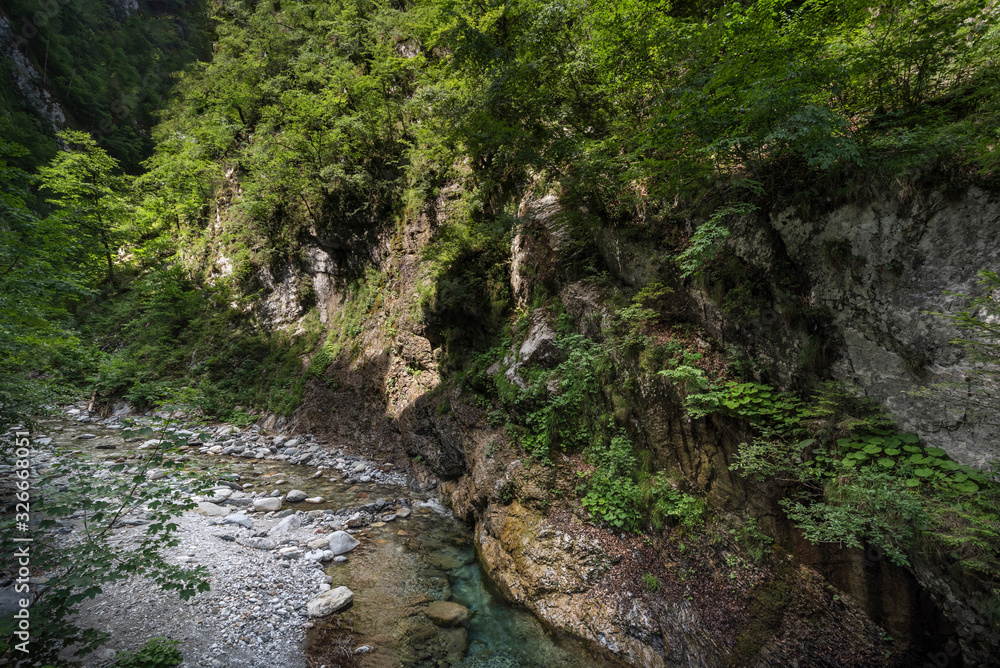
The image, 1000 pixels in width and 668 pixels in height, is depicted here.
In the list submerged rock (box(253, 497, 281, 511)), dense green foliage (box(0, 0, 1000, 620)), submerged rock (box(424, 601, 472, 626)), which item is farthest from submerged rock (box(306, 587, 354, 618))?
submerged rock (box(253, 497, 281, 511))

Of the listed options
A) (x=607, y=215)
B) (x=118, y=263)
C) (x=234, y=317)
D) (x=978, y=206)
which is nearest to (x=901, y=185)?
(x=978, y=206)

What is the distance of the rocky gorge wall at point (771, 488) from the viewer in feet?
10.8

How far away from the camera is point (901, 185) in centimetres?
351

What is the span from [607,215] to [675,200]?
45.2 inches

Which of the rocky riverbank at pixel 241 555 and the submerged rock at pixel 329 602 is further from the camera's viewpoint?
the submerged rock at pixel 329 602

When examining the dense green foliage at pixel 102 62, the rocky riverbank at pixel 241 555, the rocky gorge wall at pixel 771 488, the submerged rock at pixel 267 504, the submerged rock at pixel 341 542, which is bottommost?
the submerged rock at pixel 267 504

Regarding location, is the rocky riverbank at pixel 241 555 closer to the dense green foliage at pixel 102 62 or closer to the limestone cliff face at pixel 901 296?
the limestone cliff face at pixel 901 296

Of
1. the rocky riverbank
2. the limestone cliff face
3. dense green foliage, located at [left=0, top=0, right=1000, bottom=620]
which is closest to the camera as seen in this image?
the limestone cliff face

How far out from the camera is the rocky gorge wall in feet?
10.8

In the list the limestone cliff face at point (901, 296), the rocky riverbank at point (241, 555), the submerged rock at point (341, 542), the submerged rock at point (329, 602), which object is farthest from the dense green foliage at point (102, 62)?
the limestone cliff face at point (901, 296)

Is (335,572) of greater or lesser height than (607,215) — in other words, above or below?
below

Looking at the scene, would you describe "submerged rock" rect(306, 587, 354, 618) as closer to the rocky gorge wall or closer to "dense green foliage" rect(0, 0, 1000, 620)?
the rocky gorge wall

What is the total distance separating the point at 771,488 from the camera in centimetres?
415

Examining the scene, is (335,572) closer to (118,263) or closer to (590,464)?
(590,464)
